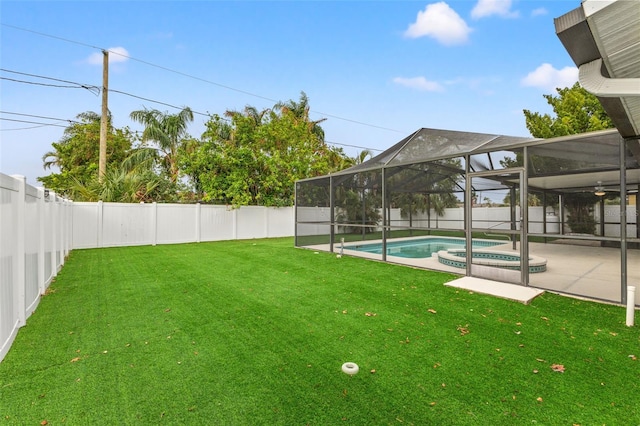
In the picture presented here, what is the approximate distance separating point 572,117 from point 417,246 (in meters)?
8.58

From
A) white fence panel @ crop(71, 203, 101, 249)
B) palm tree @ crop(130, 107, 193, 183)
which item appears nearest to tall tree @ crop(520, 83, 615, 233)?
white fence panel @ crop(71, 203, 101, 249)

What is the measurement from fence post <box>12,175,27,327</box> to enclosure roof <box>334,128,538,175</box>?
6331 millimetres

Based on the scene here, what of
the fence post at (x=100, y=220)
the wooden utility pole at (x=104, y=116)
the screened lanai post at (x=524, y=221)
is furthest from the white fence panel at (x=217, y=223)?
the screened lanai post at (x=524, y=221)

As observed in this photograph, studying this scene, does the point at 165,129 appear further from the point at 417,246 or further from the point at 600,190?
the point at 600,190

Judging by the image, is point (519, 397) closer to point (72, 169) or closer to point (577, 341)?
point (577, 341)

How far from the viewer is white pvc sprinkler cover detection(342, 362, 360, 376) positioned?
2.45 meters

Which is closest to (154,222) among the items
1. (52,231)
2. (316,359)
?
(52,231)

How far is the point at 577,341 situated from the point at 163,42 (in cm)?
1610

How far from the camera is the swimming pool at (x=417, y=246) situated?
33.3ft

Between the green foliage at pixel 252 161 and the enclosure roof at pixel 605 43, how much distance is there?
12081 millimetres

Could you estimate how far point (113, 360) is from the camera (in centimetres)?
268

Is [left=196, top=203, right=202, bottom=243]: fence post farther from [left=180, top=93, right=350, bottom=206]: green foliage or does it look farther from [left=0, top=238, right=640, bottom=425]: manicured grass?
[left=0, top=238, right=640, bottom=425]: manicured grass

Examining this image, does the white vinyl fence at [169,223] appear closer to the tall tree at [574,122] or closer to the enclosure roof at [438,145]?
the enclosure roof at [438,145]

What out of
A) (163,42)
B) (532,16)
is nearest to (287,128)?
(163,42)
